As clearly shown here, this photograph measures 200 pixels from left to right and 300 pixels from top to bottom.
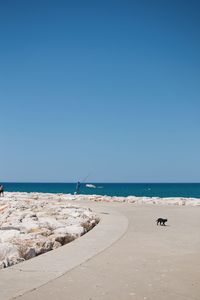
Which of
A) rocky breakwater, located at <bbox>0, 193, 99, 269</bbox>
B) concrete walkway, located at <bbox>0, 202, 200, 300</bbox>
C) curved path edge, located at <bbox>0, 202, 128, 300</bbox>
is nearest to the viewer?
concrete walkway, located at <bbox>0, 202, 200, 300</bbox>

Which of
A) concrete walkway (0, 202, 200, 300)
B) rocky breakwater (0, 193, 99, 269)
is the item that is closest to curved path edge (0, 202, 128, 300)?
concrete walkway (0, 202, 200, 300)

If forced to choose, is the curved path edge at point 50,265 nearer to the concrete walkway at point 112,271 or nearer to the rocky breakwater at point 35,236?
the concrete walkway at point 112,271

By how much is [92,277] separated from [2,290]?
52.4 inches

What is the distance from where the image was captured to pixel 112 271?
6082 mm

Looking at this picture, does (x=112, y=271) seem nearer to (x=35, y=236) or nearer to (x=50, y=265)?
(x=50, y=265)

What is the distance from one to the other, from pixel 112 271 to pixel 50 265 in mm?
1054

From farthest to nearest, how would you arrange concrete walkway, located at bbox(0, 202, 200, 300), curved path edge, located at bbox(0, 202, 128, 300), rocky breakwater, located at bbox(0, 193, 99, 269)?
1. rocky breakwater, located at bbox(0, 193, 99, 269)
2. curved path edge, located at bbox(0, 202, 128, 300)
3. concrete walkway, located at bbox(0, 202, 200, 300)

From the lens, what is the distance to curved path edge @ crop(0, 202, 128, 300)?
17.0 feet

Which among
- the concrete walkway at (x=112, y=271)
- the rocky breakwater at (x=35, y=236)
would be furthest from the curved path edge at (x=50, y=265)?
the rocky breakwater at (x=35, y=236)

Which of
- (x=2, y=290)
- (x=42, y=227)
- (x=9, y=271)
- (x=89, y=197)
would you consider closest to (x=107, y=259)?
(x=9, y=271)

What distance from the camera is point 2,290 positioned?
16.5ft

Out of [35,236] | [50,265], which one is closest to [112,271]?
[50,265]

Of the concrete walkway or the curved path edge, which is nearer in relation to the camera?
the concrete walkway

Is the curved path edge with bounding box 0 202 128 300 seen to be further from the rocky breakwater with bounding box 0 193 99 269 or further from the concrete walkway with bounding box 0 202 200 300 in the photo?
the rocky breakwater with bounding box 0 193 99 269
